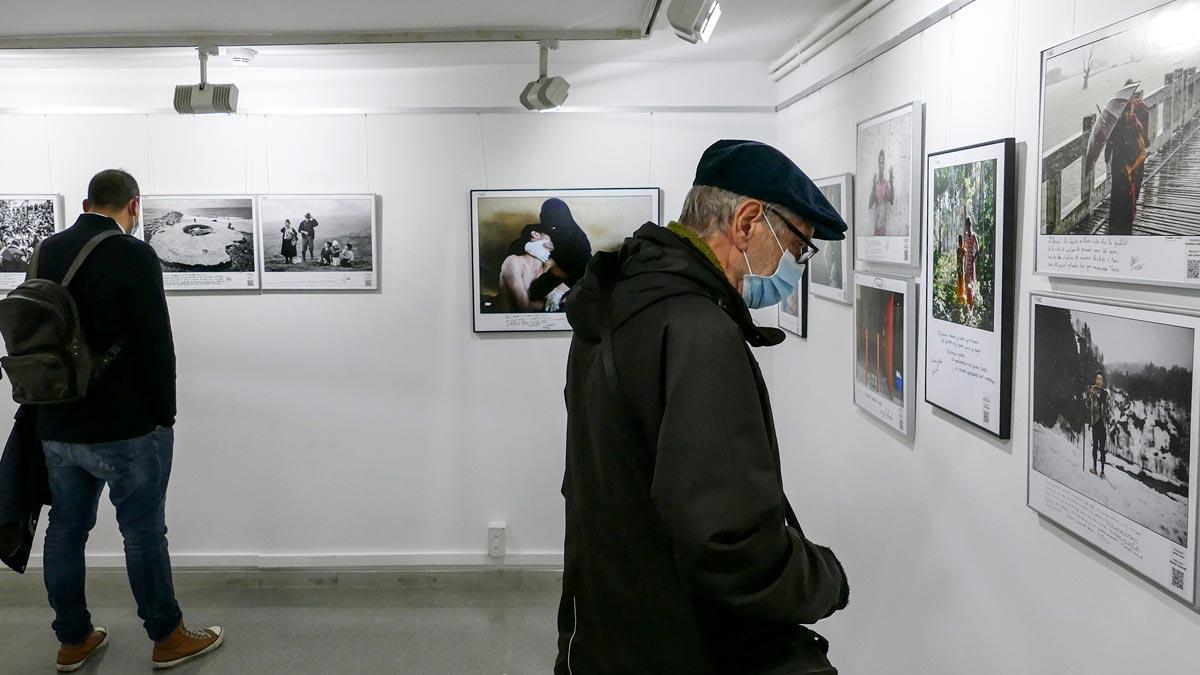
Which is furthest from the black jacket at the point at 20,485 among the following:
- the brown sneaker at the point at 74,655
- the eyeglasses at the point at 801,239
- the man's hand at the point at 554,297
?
the eyeglasses at the point at 801,239

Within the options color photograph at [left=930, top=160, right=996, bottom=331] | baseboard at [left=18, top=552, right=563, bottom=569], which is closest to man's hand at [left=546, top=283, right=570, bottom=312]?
baseboard at [left=18, top=552, right=563, bottom=569]

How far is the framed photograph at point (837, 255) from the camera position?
2957 millimetres

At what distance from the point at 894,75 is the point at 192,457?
3.45 metres

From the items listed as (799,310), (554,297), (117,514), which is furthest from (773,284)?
(117,514)

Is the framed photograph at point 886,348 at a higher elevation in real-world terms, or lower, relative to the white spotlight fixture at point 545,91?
lower

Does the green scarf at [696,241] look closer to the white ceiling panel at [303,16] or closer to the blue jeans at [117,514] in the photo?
the white ceiling panel at [303,16]

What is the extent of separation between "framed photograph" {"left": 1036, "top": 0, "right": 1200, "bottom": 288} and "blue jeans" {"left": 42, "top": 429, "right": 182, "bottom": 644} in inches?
115

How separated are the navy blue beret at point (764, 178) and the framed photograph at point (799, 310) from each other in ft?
6.33

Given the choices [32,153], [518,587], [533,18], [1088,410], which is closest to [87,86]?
[32,153]

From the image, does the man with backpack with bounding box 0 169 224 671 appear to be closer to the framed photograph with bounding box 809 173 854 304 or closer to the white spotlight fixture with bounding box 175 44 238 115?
the white spotlight fixture with bounding box 175 44 238 115

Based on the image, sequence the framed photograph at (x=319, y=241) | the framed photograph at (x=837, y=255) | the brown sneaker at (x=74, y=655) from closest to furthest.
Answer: the framed photograph at (x=837, y=255)
the brown sneaker at (x=74, y=655)
the framed photograph at (x=319, y=241)

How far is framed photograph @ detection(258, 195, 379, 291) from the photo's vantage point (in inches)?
163

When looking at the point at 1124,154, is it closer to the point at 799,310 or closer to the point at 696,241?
the point at 696,241

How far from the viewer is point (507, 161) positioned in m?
4.16
